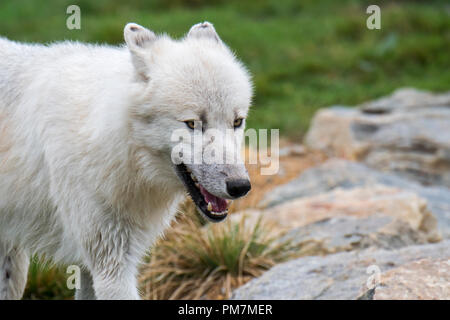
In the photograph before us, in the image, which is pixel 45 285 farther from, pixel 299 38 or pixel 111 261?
pixel 299 38

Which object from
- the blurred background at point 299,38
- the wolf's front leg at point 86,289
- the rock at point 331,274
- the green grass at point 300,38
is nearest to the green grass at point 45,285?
the wolf's front leg at point 86,289

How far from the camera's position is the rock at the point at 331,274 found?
4.20m

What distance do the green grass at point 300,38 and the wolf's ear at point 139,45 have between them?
5649mm

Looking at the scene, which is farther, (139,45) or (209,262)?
(209,262)

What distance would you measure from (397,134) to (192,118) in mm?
4945

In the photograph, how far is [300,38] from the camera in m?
11.9

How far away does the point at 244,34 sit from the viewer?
11.8 m

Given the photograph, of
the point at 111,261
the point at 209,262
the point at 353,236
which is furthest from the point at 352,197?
the point at 111,261

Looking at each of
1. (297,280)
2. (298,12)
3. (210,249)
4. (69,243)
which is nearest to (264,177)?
(210,249)

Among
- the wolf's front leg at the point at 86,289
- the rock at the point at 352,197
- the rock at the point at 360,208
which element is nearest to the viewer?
the wolf's front leg at the point at 86,289

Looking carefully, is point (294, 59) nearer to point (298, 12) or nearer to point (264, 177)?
point (298, 12)

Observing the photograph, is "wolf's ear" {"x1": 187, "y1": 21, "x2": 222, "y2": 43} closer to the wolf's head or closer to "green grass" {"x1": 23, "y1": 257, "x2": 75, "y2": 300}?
the wolf's head

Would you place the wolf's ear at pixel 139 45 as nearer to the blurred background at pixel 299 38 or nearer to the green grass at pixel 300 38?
the blurred background at pixel 299 38

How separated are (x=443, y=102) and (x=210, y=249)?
4342mm
